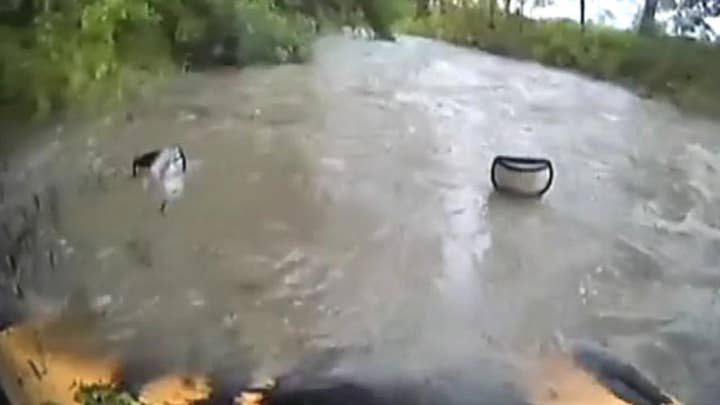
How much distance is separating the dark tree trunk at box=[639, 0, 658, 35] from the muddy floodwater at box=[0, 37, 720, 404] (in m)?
0.07

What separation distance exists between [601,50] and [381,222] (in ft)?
0.91

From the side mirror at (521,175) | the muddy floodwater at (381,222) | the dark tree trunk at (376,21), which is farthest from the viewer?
the dark tree trunk at (376,21)

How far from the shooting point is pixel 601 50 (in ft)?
3.57

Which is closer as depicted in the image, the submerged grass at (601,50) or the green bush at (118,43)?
the submerged grass at (601,50)

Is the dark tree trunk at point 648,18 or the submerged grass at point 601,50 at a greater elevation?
the dark tree trunk at point 648,18

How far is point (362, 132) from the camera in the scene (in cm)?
115

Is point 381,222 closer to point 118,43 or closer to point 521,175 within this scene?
point 521,175

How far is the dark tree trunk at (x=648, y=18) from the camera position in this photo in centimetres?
105

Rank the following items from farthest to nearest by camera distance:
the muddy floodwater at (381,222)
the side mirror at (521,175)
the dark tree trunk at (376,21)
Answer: the dark tree trunk at (376,21) → the side mirror at (521,175) → the muddy floodwater at (381,222)

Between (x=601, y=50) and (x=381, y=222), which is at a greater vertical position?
(x=601, y=50)

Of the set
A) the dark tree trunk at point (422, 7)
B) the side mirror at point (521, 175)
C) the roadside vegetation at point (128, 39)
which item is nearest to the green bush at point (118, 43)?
the roadside vegetation at point (128, 39)

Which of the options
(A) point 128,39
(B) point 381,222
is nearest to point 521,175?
(B) point 381,222

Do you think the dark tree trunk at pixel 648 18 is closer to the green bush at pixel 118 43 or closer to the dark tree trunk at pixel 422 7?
the dark tree trunk at pixel 422 7

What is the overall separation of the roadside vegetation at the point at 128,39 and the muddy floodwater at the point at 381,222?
0.08 feet
